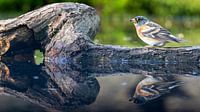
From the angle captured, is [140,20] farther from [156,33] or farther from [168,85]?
[168,85]

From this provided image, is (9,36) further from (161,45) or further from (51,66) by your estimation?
(161,45)

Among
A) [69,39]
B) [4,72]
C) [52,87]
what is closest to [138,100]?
[52,87]

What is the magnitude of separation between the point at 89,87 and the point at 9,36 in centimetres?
242

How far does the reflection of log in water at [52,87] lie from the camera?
5570 mm

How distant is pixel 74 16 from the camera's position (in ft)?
27.5

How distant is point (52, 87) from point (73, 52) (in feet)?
5.85

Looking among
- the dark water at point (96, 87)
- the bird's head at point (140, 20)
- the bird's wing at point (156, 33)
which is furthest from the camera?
the bird's head at point (140, 20)

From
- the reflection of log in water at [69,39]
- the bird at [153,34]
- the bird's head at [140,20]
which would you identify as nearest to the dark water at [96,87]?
the reflection of log in water at [69,39]

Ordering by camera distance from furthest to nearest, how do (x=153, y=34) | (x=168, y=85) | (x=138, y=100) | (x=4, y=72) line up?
(x=153, y=34)
(x=4, y=72)
(x=168, y=85)
(x=138, y=100)

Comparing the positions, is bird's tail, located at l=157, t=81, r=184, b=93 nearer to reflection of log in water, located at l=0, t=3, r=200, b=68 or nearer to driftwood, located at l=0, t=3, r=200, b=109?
driftwood, located at l=0, t=3, r=200, b=109

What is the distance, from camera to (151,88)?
20.0ft

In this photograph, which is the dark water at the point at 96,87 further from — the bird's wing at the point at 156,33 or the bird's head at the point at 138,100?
the bird's wing at the point at 156,33

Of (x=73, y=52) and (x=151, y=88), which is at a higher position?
(x=73, y=52)

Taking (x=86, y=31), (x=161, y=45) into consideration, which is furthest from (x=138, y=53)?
(x=86, y=31)
